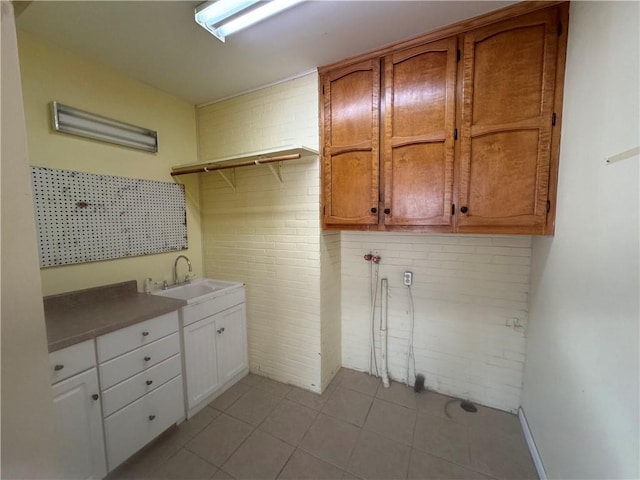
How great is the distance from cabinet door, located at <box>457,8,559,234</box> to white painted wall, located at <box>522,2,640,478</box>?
0.31 ft

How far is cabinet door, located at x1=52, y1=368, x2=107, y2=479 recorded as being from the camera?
4.00 feet

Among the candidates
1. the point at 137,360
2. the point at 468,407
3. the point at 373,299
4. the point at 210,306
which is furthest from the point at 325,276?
the point at 468,407

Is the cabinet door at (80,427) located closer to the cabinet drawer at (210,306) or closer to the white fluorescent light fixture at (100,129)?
the cabinet drawer at (210,306)

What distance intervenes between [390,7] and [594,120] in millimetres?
1112

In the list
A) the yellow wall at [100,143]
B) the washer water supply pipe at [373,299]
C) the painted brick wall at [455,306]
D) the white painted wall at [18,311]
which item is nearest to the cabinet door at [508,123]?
the painted brick wall at [455,306]

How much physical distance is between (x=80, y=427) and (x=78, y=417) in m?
0.05

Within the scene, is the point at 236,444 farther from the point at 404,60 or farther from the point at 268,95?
the point at 404,60

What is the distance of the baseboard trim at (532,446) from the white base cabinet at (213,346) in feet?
6.98

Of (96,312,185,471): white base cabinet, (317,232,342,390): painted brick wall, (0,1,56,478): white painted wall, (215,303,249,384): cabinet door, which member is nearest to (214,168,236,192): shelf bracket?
(317,232,342,390): painted brick wall

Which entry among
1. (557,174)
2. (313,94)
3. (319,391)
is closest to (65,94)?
(313,94)

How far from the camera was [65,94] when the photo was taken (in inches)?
66.2

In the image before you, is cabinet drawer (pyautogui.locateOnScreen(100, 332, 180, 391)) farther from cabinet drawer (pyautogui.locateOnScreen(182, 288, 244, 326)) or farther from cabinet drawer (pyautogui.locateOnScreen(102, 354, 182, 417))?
cabinet drawer (pyautogui.locateOnScreen(182, 288, 244, 326))

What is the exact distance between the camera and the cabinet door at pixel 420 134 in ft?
5.22

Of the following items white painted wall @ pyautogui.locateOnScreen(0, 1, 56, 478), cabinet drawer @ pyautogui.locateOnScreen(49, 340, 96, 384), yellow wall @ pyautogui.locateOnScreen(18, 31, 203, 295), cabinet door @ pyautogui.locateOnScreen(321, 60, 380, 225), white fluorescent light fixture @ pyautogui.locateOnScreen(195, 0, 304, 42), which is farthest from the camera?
cabinet door @ pyautogui.locateOnScreen(321, 60, 380, 225)
